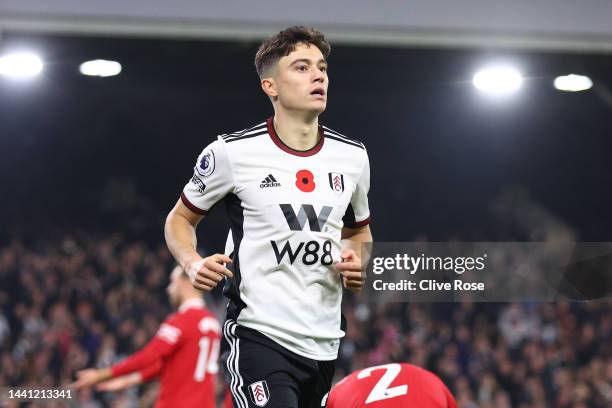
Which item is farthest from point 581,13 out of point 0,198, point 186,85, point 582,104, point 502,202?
point 0,198

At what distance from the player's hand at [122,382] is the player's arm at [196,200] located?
2.79 m

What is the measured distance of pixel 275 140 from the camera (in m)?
3.13

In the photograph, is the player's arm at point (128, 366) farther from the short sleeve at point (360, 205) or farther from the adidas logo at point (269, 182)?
the adidas logo at point (269, 182)

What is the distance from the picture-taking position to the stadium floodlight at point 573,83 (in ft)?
26.8

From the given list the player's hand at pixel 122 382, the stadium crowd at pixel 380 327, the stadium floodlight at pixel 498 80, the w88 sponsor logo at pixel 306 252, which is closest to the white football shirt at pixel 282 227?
the w88 sponsor logo at pixel 306 252

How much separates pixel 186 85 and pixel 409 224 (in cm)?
225

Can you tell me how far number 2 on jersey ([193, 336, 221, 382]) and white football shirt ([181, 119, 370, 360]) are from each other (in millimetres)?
3064

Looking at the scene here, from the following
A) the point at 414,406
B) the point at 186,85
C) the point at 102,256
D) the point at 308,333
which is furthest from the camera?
the point at 102,256

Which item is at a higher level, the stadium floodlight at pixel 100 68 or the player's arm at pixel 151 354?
the stadium floodlight at pixel 100 68

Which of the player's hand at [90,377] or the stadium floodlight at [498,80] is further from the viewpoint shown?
the stadium floodlight at [498,80]

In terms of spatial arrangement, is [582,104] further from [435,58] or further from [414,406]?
[414,406]

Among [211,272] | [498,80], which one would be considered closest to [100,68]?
[498,80]

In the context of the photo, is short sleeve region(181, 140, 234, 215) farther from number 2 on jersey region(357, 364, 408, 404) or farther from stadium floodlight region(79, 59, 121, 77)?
stadium floodlight region(79, 59, 121, 77)

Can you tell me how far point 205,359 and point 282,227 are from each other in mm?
3361
